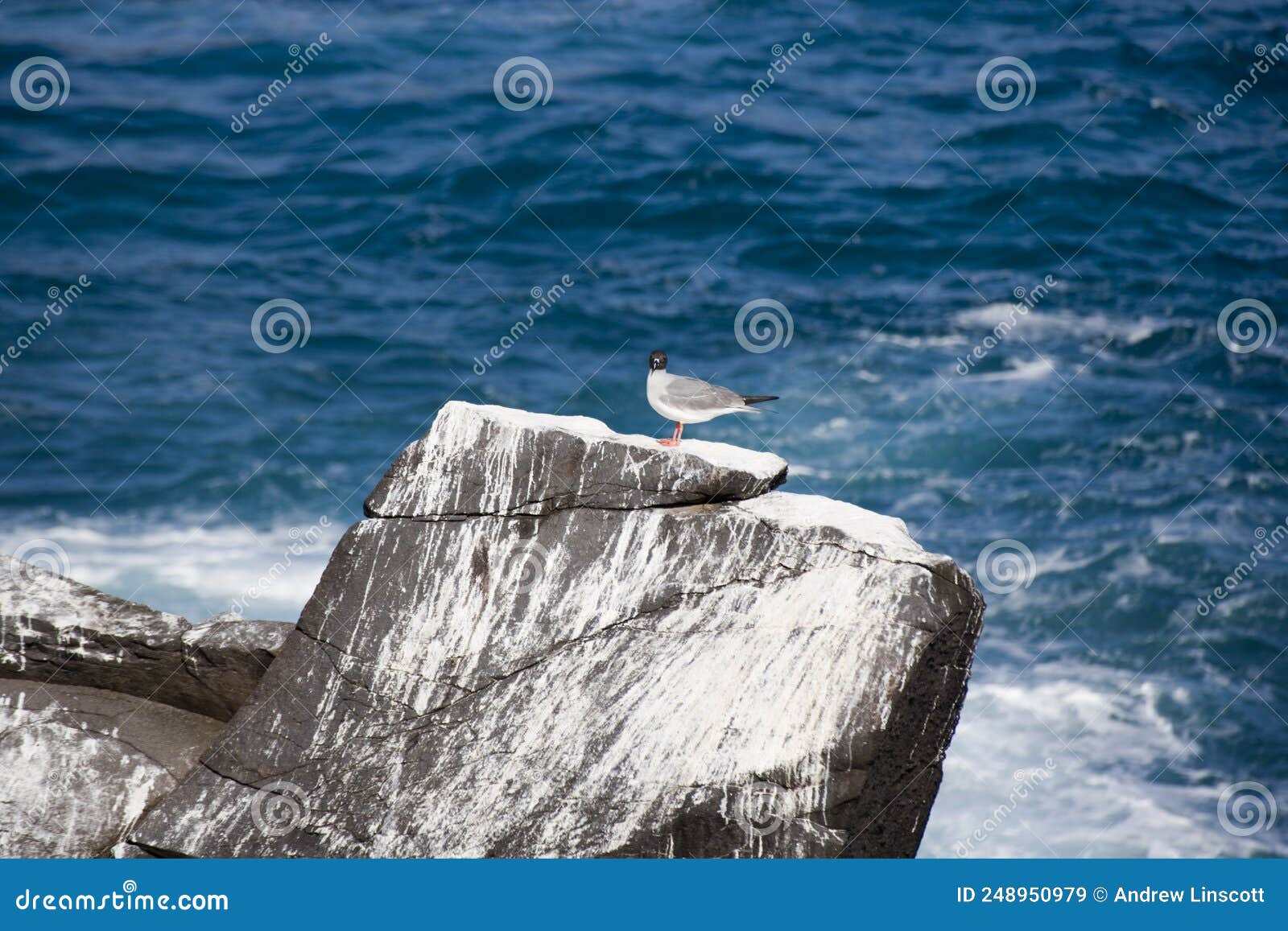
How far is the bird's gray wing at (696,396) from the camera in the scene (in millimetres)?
7535

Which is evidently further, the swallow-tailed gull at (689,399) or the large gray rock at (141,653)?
the large gray rock at (141,653)

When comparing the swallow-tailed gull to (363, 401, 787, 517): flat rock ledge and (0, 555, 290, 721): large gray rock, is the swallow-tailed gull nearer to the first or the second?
(363, 401, 787, 517): flat rock ledge

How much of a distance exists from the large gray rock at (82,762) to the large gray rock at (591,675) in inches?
9.9

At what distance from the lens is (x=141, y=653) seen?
26.5ft

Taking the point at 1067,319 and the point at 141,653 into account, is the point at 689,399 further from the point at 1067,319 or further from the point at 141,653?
the point at 1067,319

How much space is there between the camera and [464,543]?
24.7 feet

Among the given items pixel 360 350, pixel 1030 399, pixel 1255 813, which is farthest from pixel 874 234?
pixel 1255 813

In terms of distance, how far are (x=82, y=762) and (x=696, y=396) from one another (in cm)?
405

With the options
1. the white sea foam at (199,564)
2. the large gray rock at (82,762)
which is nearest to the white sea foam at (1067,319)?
the white sea foam at (199,564)

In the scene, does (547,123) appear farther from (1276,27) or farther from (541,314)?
(1276,27)

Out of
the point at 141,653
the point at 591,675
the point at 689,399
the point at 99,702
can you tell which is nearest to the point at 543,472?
the point at 689,399

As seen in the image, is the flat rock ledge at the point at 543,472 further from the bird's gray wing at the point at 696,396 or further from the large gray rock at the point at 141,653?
the large gray rock at the point at 141,653

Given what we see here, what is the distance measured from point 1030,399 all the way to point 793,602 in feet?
44.1

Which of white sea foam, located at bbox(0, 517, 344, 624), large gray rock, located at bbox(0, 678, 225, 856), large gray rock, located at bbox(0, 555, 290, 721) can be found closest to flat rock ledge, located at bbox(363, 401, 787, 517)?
large gray rock, located at bbox(0, 555, 290, 721)
